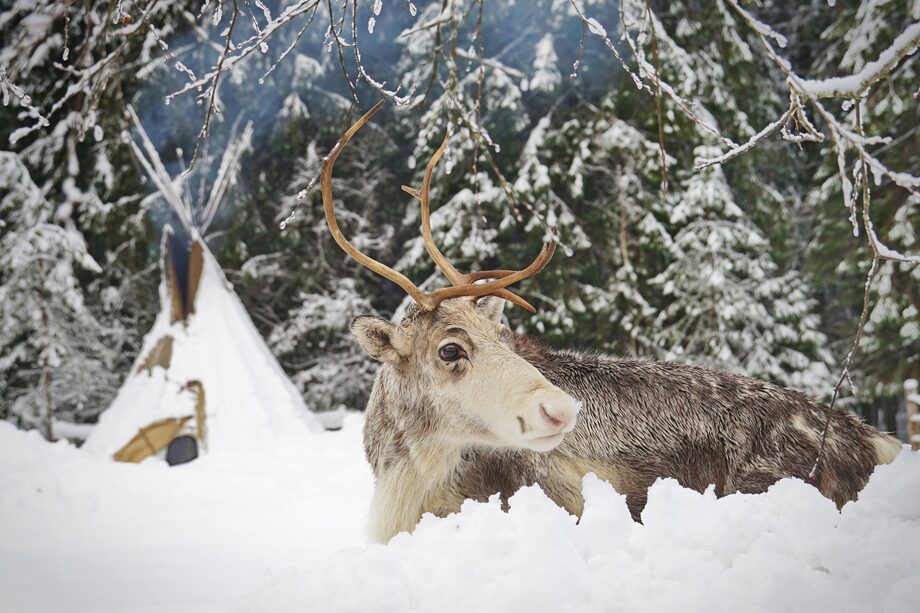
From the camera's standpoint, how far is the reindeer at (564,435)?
3037mm

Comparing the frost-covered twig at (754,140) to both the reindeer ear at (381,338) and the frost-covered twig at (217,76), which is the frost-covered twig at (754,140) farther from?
the reindeer ear at (381,338)

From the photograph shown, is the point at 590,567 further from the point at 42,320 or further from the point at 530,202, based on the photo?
the point at 42,320

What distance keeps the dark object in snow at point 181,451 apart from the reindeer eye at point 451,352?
5.28 metres

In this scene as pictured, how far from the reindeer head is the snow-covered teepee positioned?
461cm

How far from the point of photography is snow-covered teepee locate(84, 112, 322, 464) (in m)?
7.26

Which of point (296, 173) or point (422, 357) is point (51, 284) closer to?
point (296, 173)

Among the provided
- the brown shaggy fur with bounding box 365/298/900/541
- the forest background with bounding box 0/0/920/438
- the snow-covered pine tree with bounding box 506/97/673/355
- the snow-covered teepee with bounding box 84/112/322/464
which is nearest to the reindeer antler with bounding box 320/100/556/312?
the brown shaggy fur with bounding box 365/298/900/541

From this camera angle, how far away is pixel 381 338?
326cm

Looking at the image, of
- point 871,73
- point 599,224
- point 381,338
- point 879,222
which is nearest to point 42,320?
point 599,224

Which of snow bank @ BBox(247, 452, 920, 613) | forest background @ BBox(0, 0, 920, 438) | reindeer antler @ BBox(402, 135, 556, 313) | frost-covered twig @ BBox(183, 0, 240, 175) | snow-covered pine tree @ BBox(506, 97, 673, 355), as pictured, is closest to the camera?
snow bank @ BBox(247, 452, 920, 613)

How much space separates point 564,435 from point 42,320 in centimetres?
1001

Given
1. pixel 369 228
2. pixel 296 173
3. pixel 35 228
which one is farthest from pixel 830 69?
pixel 35 228

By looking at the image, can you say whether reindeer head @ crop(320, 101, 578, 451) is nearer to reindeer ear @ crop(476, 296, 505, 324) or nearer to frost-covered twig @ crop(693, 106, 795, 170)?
reindeer ear @ crop(476, 296, 505, 324)

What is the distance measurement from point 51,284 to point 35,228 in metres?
1.25
